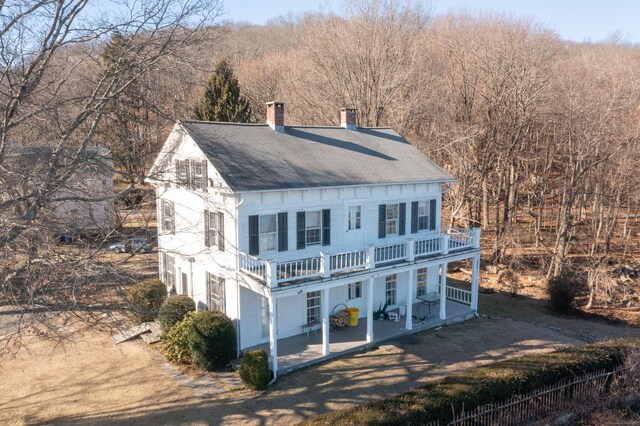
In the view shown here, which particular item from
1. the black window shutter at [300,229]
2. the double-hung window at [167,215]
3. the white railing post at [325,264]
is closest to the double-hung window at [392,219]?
the black window shutter at [300,229]

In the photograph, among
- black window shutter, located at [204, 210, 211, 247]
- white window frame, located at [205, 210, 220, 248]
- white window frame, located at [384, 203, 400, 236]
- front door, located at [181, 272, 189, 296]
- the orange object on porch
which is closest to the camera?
white window frame, located at [205, 210, 220, 248]

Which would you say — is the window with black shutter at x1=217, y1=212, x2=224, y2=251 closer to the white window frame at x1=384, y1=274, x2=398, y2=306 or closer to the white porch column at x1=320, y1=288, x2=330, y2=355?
the white porch column at x1=320, y1=288, x2=330, y2=355

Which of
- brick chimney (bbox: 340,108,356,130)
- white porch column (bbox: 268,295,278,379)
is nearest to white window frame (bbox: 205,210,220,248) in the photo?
white porch column (bbox: 268,295,278,379)

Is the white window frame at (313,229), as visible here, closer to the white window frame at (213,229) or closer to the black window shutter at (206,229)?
the white window frame at (213,229)

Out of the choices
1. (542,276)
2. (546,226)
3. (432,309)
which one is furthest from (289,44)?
(432,309)

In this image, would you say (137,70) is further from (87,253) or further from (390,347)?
(390,347)

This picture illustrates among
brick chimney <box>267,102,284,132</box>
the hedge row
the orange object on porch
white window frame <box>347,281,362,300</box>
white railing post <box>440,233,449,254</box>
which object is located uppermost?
brick chimney <box>267,102,284,132</box>

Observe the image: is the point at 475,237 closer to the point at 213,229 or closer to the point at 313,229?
the point at 313,229
